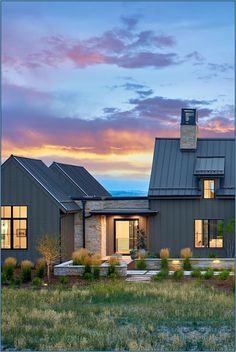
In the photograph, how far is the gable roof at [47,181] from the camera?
24.4 meters

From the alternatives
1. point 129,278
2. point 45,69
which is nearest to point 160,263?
point 129,278

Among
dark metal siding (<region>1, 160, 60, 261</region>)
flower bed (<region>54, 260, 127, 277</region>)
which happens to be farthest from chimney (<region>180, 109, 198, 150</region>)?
flower bed (<region>54, 260, 127, 277</region>)

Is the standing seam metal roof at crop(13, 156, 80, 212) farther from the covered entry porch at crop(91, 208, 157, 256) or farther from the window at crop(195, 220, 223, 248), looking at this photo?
the window at crop(195, 220, 223, 248)

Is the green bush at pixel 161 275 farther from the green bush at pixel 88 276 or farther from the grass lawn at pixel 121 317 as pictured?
the green bush at pixel 88 276

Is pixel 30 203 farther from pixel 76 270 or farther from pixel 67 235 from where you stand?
pixel 76 270

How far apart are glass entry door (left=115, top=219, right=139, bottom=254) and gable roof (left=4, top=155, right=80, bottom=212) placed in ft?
7.77

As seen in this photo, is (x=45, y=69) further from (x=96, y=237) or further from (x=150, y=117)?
(x=96, y=237)

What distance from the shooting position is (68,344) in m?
11.6

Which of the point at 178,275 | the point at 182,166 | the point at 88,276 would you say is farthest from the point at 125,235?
the point at 178,275

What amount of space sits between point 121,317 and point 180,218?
12.5m

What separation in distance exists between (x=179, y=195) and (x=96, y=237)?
397cm

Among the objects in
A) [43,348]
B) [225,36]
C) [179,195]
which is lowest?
[43,348]

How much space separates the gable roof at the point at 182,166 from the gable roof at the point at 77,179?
4.03 meters

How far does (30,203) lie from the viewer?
2464 centimetres
